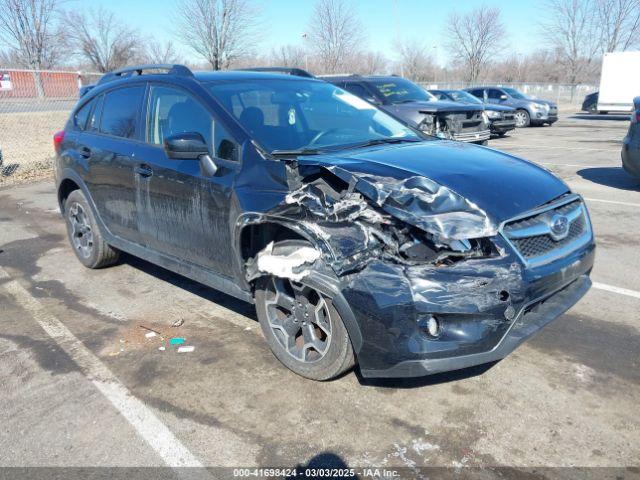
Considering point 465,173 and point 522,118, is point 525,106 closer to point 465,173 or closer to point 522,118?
point 522,118

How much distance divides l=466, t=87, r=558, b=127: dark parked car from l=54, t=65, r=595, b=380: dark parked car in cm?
1898

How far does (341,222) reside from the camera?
9.71 ft

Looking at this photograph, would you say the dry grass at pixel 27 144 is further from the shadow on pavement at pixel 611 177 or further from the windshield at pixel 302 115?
the shadow on pavement at pixel 611 177

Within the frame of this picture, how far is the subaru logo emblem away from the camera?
315 cm

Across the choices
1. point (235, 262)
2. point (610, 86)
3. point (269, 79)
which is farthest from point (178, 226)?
point (610, 86)

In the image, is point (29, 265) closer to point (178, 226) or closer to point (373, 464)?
point (178, 226)

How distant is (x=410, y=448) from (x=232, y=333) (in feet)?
5.89

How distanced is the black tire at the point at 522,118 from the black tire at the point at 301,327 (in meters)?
21.1

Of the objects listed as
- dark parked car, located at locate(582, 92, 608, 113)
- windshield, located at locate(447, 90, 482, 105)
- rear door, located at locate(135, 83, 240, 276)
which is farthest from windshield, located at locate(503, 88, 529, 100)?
rear door, located at locate(135, 83, 240, 276)

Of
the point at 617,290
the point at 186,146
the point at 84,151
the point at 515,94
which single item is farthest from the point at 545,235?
the point at 515,94

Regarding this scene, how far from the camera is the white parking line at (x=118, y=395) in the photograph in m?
2.80

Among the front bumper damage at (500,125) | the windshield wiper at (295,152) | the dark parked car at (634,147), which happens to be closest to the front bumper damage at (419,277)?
the windshield wiper at (295,152)

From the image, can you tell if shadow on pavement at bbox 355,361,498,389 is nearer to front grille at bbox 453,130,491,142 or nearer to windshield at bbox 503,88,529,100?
front grille at bbox 453,130,491,142

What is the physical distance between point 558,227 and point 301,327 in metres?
1.65
